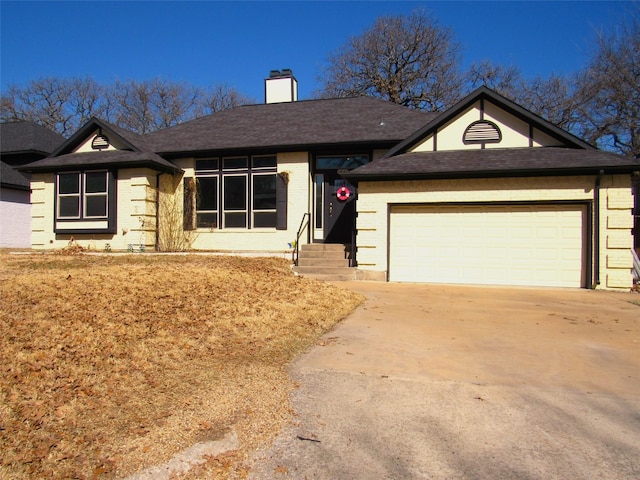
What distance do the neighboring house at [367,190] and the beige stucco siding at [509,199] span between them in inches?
1.1

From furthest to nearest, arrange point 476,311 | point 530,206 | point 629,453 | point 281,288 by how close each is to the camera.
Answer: point 530,206 → point 281,288 → point 476,311 → point 629,453

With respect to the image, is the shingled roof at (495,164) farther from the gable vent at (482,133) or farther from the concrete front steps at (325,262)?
the concrete front steps at (325,262)

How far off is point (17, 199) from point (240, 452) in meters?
21.6

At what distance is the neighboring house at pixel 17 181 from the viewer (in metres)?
19.0

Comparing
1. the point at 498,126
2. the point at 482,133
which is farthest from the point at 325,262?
the point at 498,126

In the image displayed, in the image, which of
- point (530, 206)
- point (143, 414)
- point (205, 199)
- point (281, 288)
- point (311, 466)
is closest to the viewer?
point (311, 466)

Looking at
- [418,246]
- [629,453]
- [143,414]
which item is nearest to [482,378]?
[629,453]

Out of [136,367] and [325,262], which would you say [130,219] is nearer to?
[325,262]

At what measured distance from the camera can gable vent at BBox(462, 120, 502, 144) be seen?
1224 cm

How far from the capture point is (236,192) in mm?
15297

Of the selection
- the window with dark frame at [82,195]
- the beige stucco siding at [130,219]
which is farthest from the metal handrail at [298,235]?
the window with dark frame at [82,195]

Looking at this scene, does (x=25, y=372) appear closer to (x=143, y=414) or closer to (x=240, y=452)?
(x=143, y=414)

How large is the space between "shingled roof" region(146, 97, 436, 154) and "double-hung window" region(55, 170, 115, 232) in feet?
7.35

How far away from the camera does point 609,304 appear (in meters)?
8.78
